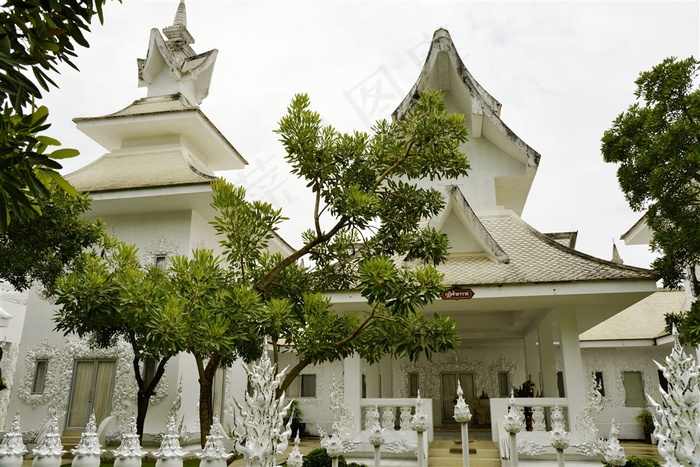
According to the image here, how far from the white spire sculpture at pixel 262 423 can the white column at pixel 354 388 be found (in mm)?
6625

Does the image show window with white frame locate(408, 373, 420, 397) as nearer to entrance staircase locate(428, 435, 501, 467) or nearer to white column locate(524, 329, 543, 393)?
white column locate(524, 329, 543, 393)

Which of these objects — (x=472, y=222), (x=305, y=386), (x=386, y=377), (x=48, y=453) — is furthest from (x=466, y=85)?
(x=305, y=386)

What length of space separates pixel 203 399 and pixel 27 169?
168 inches

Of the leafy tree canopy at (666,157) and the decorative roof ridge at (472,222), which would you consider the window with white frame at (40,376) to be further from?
the leafy tree canopy at (666,157)

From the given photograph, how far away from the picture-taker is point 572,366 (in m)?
10.5

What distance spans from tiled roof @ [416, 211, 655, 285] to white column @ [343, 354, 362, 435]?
8.86 feet

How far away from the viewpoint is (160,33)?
19188 mm

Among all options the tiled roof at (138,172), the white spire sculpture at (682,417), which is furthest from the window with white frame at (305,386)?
the white spire sculpture at (682,417)

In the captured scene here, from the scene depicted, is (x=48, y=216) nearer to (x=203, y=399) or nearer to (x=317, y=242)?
(x=203, y=399)

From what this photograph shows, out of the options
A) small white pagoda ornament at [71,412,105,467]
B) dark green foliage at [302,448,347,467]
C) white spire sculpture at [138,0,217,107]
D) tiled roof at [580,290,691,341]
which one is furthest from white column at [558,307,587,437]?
white spire sculpture at [138,0,217,107]

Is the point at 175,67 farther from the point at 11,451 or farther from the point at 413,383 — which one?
the point at 11,451

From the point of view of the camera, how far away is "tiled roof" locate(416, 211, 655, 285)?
1001 cm

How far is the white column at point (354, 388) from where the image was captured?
11.0 meters

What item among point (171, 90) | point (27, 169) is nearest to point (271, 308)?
point (27, 169)
